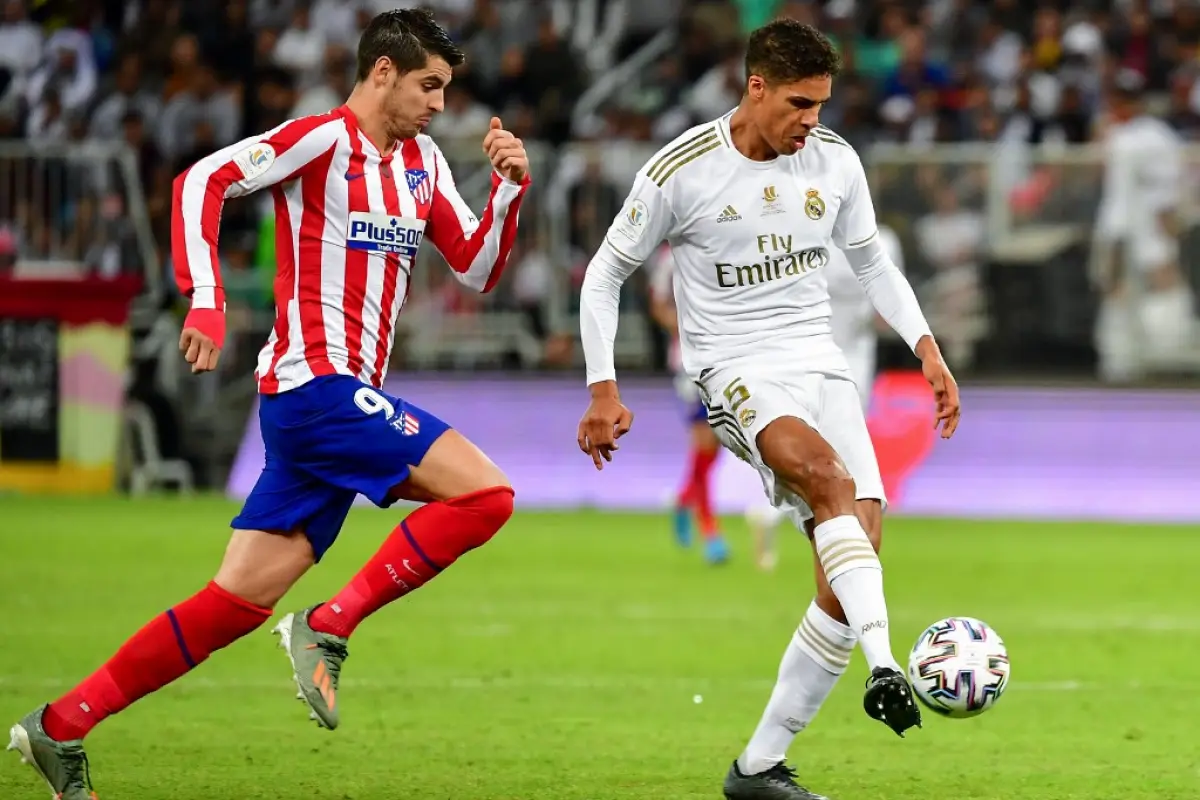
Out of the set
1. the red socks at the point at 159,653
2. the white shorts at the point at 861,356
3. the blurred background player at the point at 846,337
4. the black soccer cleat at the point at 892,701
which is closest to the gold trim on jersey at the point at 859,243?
the black soccer cleat at the point at 892,701

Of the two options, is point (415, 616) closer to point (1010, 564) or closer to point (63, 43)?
point (1010, 564)

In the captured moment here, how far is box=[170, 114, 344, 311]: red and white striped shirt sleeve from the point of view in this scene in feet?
20.2

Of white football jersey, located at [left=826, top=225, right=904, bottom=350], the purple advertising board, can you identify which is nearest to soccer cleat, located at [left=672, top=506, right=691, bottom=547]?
white football jersey, located at [left=826, top=225, right=904, bottom=350]

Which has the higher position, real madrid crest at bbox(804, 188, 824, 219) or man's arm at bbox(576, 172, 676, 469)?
real madrid crest at bbox(804, 188, 824, 219)

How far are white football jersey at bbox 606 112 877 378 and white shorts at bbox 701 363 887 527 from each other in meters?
0.06

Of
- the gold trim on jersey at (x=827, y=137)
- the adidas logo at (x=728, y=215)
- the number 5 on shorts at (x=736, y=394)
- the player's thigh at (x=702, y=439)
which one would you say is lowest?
the player's thigh at (x=702, y=439)

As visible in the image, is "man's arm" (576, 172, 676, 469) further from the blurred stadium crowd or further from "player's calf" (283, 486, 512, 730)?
the blurred stadium crowd

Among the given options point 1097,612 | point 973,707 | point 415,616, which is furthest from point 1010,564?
point 973,707

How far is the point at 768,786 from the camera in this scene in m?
6.35

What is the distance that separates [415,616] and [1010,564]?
4.71 meters

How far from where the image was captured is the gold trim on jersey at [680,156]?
653cm

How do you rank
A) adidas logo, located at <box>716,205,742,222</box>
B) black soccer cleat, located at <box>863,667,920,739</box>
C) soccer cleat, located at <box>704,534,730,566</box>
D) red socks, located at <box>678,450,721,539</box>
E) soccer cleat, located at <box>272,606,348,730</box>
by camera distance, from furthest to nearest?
red socks, located at <box>678,450,721,539</box>
soccer cleat, located at <box>704,534,730,566</box>
adidas logo, located at <box>716,205,742,222</box>
soccer cleat, located at <box>272,606,348,730</box>
black soccer cleat, located at <box>863,667,920,739</box>

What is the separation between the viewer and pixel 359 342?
6426 mm

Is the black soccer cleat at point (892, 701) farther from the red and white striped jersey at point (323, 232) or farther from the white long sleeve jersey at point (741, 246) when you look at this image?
the red and white striped jersey at point (323, 232)
